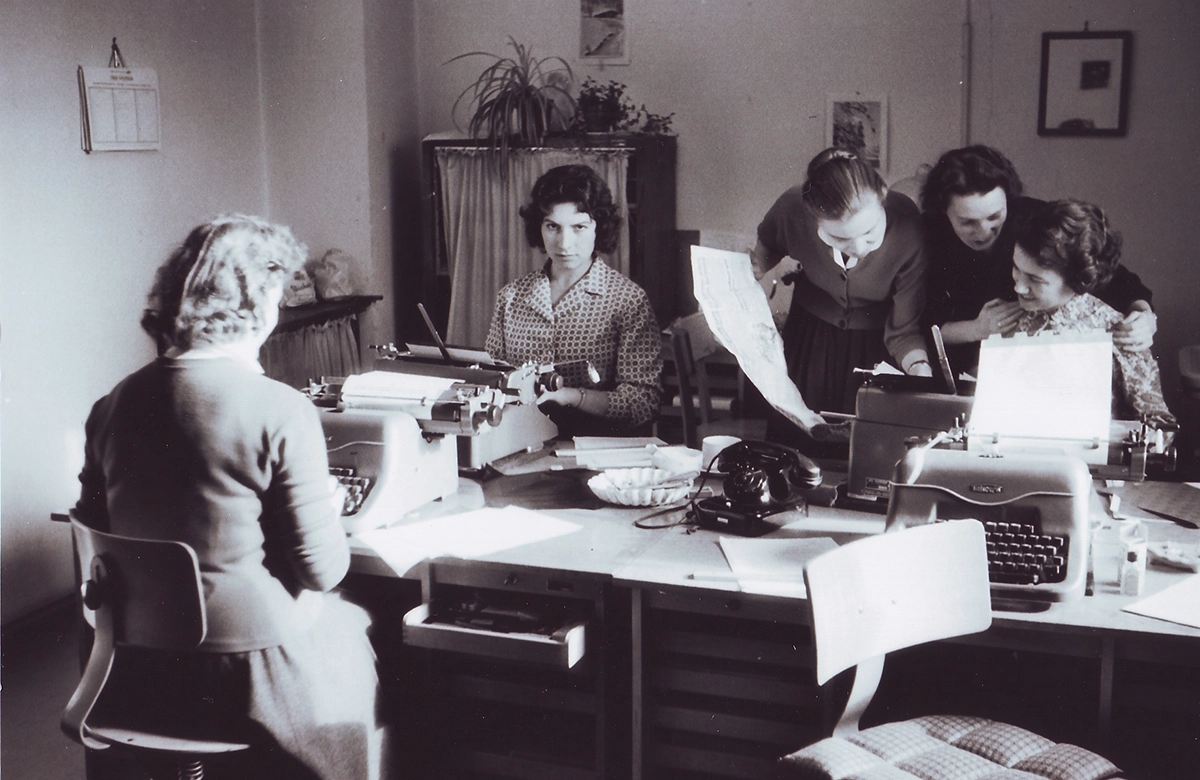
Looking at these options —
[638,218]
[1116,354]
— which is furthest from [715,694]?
[638,218]

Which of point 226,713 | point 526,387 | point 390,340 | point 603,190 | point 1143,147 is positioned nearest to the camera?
point 226,713

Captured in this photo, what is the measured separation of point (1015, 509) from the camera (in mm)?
2033

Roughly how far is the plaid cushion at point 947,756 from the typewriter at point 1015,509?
8.9 inches

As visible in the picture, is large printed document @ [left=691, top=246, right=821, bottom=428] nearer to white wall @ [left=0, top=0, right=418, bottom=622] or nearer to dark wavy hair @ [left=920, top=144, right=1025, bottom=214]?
dark wavy hair @ [left=920, top=144, right=1025, bottom=214]

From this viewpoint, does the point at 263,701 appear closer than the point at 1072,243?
Yes

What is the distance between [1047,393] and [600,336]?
1.54 metres

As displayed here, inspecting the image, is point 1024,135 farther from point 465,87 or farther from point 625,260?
point 465,87

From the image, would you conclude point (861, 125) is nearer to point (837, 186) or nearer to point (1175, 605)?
point (837, 186)

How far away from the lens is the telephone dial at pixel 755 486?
2340 mm

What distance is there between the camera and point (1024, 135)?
4.88m

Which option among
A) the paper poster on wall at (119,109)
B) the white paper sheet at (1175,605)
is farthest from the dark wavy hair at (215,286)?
the paper poster on wall at (119,109)

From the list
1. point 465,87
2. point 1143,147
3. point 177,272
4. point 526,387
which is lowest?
point 526,387

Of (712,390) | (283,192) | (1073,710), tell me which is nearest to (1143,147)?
(712,390)

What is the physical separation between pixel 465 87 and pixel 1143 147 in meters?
3.09
